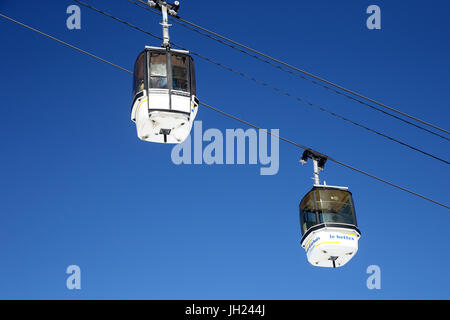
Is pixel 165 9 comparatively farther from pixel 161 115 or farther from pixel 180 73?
pixel 161 115

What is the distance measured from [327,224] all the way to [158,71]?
6859mm

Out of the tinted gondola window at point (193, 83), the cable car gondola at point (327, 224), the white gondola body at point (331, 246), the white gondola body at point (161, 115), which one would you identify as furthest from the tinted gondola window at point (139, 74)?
the white gondola body at point (331, 246)

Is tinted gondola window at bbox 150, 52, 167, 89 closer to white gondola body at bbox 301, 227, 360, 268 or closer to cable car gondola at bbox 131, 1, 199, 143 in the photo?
cable car gondola at bbox 131, 1, 199, 143

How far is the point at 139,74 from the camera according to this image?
72.1ft

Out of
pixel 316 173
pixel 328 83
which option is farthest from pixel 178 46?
pixel 316 173

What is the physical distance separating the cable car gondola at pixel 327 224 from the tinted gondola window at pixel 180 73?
5492mm

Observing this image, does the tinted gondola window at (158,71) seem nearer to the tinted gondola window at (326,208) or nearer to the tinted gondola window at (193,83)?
the tinted gondola window at (193,83)

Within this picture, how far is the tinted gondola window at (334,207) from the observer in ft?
82.2

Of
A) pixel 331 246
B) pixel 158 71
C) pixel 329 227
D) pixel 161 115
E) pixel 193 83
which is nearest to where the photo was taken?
pixel 161 115

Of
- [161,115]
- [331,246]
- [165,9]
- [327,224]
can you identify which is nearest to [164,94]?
[161,115]

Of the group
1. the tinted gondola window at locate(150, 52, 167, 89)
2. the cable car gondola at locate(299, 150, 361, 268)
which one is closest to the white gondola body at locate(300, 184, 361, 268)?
the cable car gondola at locate(299, 150, 361, 268)

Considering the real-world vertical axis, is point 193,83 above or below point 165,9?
below

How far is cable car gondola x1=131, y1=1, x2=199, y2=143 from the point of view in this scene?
2103cm

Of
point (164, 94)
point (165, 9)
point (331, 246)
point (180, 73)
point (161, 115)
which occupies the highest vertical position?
point (165, 9)
